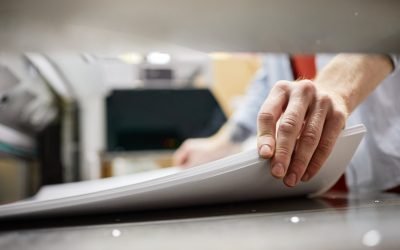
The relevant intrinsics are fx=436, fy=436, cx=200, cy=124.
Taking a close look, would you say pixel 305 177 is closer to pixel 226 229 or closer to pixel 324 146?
pixel 324 146

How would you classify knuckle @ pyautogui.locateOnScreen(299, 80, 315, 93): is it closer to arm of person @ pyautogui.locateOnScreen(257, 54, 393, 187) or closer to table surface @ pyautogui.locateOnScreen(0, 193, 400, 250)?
arm of person @ pyautogui.locateOnScreen(257, 54, 393, 187)

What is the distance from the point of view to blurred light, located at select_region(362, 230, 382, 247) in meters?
0.24

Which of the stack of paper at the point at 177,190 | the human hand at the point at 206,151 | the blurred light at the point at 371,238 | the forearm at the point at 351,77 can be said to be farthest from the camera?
the human hand at the point at 206,151

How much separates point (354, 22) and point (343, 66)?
0.53ft

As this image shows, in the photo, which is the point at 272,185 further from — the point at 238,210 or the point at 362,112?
the point at 362,112

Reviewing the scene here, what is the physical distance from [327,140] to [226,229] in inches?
6.4

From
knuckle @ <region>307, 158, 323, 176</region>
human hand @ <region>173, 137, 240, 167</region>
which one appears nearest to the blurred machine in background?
human hand @ <region>173, 137, 240, 167</region>

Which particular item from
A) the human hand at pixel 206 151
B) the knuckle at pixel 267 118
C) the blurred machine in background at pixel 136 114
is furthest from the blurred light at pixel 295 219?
the blurred machine in background at pixel 136 114

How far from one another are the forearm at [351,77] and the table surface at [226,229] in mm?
129

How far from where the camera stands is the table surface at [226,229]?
0.25m

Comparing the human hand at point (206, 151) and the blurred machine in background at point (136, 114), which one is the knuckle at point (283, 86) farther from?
the blurred machine in background at point (136, 114)

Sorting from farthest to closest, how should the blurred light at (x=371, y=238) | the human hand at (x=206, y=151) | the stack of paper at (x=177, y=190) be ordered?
the human hand at (x=206, y=151)
the stack of paper at (x=177, y=190)
the blurred light at (x=371, y=238)

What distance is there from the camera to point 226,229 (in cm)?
30

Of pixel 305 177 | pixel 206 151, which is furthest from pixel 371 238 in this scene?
pixel 206 151
